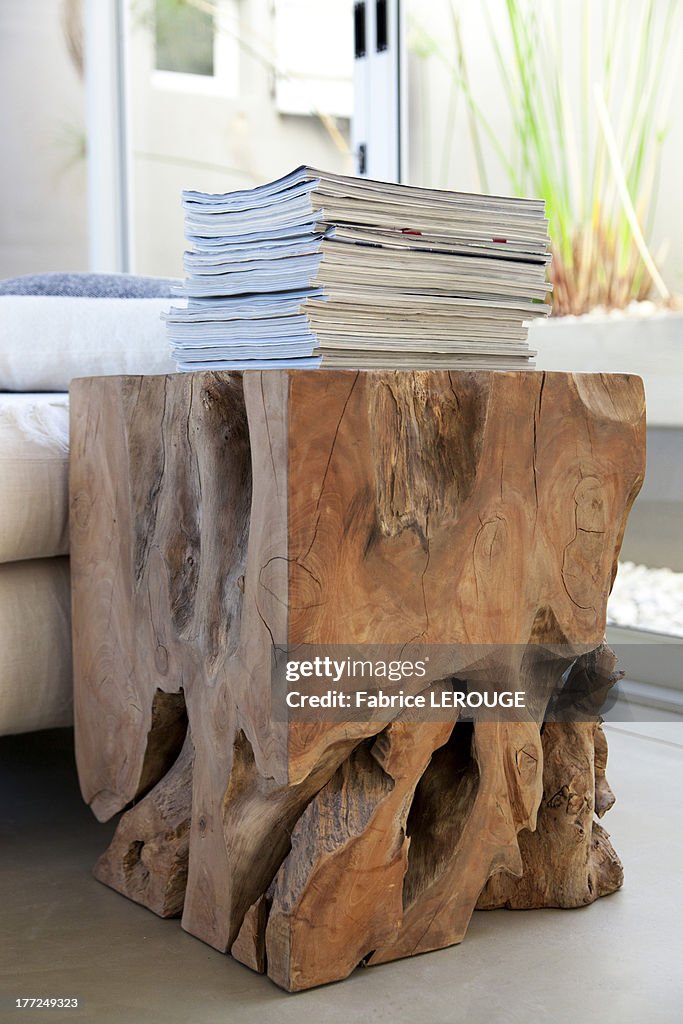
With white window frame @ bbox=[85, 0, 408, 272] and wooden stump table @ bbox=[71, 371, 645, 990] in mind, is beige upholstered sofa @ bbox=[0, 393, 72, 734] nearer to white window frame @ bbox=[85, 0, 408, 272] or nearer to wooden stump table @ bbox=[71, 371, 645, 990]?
wooden stump table @ bbox=[71, 371, 645, 990]

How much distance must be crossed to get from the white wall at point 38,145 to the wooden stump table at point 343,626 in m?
3.23

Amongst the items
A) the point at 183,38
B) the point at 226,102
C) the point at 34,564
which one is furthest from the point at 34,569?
the point at 183,38

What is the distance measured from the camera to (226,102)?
12.7ft

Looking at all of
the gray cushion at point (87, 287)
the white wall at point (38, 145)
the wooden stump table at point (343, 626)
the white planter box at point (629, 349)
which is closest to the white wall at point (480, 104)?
the white planter box at point (629, 349)

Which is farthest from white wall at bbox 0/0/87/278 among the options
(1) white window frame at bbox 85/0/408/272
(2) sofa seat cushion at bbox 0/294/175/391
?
(2) sofa seat cushion at bbox 0/294/175/391

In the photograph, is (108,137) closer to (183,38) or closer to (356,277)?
(183,38)

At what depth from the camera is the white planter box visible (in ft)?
6.63

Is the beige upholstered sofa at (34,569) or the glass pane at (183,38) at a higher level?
the glass pane at (183,38)

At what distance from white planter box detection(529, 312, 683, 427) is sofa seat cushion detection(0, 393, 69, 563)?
100cm

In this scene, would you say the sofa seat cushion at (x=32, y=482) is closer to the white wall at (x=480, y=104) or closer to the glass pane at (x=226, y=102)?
the white wall at (x=480, y=104)

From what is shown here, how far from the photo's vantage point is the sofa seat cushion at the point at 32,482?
1.29 metres

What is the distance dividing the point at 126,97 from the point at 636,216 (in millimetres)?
2553

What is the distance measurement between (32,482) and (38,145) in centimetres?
330

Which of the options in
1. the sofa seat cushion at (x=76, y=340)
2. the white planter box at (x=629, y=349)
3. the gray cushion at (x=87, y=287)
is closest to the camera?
the sofa seat cushion at (x=76, y=340)
